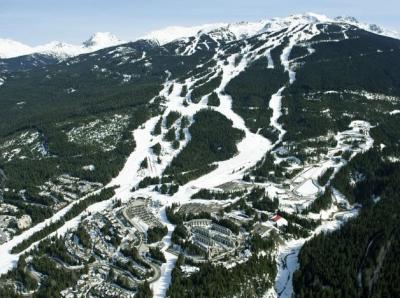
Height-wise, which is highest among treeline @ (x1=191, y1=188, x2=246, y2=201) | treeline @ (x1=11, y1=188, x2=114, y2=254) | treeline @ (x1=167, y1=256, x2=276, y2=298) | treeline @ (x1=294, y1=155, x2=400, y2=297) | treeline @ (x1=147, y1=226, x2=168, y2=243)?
treeline @ (x1=294, y1=155, x2=400, y2=297)

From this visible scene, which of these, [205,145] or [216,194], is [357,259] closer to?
[216,194]

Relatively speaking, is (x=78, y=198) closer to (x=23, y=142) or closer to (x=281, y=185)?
(x=281, y=185)

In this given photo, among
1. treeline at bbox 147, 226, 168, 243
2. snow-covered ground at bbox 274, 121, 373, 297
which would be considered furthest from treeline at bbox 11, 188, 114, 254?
snow-covered ground at bbox 274, 121, 373, 297

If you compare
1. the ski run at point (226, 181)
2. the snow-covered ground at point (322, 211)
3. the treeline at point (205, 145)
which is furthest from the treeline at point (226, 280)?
the treeline at point (205, 145)

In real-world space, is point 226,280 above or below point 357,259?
below

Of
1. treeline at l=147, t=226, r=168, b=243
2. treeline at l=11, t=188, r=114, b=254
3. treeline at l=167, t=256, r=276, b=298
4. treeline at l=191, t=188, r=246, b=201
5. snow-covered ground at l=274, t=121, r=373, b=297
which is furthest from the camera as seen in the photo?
treeline at l=191, t=188, r=246, b=201

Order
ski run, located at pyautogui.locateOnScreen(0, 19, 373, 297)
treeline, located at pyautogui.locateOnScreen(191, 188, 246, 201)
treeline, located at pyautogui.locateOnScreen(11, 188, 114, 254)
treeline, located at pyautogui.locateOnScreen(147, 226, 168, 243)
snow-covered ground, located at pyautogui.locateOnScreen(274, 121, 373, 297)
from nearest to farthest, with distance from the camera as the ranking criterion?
1. snow-covered ground, located at pyautogui.locateOnScreen(274, 121, 373, 297)
2. ski run, located at pyautogui.locateOnScreen(0, 19, 373, 297)
3. treeline, located at pyautogui.locateOnScreen(147, 226, 168, 243)
4. treeline, located at pyautogui.locateOnScreen(11, 188, 114, 254)
5. treeline, located at pyautogui.locateOnScreen(191, 188, 246, 201)

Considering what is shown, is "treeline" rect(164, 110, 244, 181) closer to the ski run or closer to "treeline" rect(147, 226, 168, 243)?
the ski run

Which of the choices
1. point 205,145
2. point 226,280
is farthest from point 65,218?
point 205,145

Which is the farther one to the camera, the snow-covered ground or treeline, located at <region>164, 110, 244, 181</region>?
treeline, located at <region>164, 110, 244, 181</region>

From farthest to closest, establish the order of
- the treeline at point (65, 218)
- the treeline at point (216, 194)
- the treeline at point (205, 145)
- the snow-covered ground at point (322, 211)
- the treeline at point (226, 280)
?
the treeline at point (205, 145), the treeline at point (216, 194), the treeline at point (65, 218), the snow-covered ground at point (322, 211), the treeline at point (226, 280)

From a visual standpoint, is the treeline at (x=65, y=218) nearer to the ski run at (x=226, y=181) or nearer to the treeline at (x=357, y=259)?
the ski run at (x=226, y=181)

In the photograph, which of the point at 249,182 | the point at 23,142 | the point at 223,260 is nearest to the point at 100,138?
the point at 23,142
